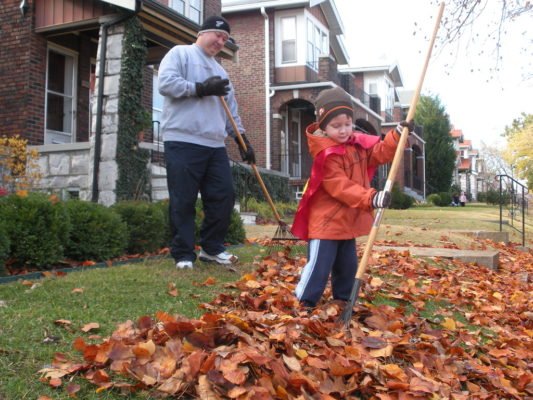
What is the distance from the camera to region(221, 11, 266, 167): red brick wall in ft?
65.0

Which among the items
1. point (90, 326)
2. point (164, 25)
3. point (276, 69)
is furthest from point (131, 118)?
point (276, 69)

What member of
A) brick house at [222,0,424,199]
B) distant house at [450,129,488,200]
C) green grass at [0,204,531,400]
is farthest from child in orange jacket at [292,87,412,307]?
distant house at [450,129,488,200]

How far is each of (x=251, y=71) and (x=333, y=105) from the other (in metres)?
17.1

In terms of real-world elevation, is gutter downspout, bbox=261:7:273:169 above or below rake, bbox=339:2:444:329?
above

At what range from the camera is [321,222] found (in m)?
3.46

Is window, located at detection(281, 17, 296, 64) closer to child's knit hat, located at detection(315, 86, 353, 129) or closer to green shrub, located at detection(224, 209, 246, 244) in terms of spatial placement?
green shrub, located at detection(224, 209, 246, 244)

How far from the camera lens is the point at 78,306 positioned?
11.2ft

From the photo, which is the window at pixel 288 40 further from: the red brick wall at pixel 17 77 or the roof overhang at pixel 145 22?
the red brick wall at pixel 17 77

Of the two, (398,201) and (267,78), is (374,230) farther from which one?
(398,201)

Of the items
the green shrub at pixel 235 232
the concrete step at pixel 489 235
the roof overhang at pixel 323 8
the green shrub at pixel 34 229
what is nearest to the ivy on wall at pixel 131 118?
the green shrub at pixel 235 232

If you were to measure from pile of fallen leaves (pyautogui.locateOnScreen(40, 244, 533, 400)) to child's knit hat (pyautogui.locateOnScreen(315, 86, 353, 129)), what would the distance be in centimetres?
121

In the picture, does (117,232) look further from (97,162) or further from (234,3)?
(234,3)

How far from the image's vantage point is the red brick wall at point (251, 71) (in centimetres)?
1980

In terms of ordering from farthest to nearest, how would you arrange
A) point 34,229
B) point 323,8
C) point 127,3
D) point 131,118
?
point 323,8 → point 131,118 → point 127,3 → point 34,229
